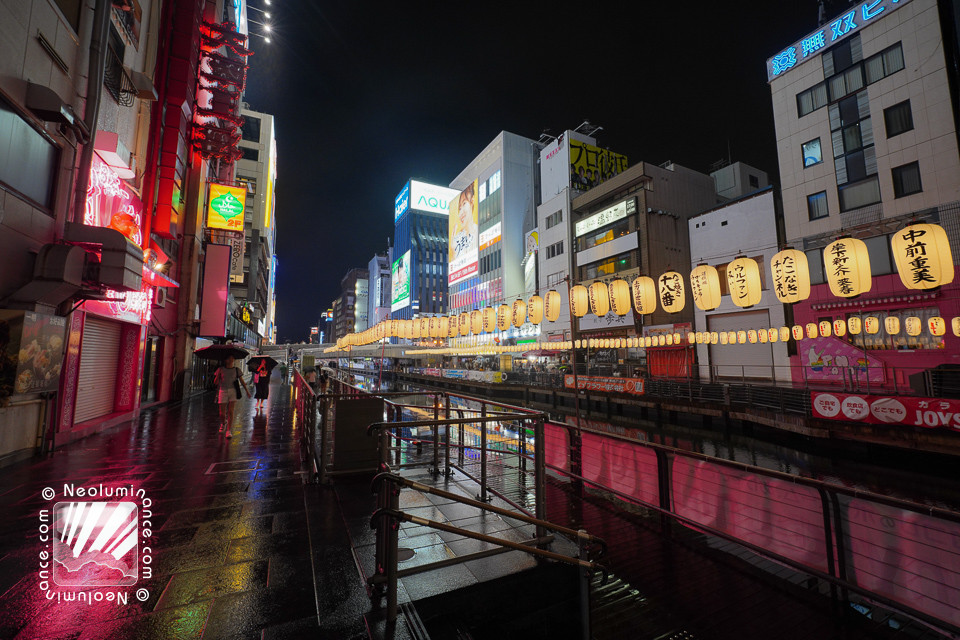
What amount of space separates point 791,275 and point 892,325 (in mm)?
9902

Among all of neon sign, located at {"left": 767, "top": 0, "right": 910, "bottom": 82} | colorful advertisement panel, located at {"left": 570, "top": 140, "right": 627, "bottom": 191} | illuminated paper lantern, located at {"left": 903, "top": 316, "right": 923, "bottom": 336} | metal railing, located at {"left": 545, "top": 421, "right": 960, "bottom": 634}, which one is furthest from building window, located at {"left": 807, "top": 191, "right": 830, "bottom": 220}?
metal railing, located at {"left": 545, "top": 421, "right": 960, "bottom": 634}

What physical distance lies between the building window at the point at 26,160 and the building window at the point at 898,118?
32651 mm

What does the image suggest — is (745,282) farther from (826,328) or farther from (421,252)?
(421,252)

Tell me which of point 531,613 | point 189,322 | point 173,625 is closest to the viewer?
point 173,625

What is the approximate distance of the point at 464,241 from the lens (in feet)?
228

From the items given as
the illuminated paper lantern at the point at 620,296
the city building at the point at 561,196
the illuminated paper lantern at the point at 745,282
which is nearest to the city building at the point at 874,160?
the illuminated paper lantern at the point at 745,282

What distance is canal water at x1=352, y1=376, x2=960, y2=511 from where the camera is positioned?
9844mm

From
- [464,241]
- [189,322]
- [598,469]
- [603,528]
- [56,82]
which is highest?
[464,241]

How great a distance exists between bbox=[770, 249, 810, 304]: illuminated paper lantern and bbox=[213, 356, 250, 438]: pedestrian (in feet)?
56.7

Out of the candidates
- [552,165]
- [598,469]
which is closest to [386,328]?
[552,165]

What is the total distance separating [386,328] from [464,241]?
37405 mm

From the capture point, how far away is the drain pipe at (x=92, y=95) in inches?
331

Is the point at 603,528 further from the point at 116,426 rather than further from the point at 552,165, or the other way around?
the point at 552,165

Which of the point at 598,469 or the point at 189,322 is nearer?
the point at 598,469
